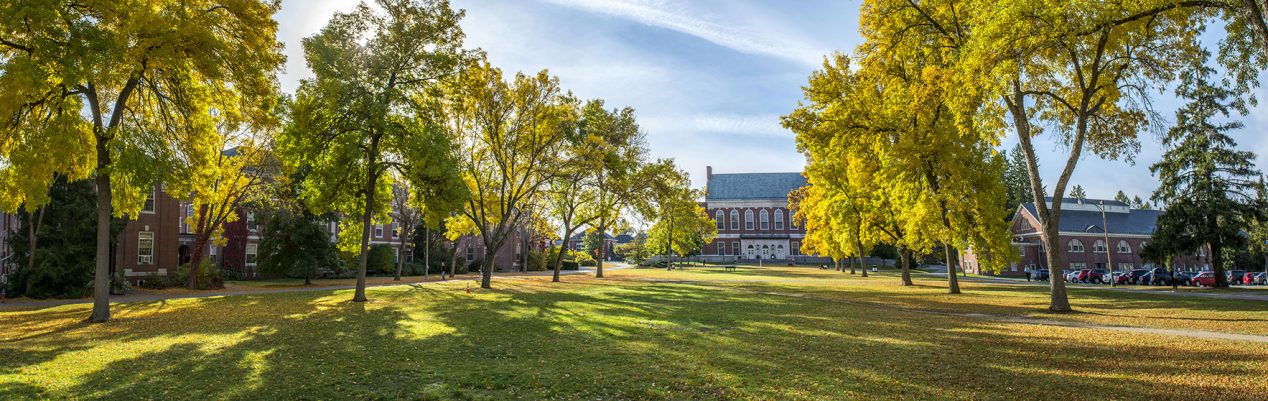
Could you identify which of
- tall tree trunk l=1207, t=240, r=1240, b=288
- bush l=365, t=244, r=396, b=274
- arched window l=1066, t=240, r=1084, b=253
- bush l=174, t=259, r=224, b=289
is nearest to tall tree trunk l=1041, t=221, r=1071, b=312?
tall tree trunk l=1207, t=240, r=1240, b=288

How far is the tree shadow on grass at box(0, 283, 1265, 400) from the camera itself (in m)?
7.23

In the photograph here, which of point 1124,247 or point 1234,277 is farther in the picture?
point 1124,247

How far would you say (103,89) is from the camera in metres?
17.0

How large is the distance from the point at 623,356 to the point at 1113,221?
7753 cm

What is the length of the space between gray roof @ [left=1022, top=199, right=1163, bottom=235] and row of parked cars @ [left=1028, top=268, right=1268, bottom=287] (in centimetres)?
1667

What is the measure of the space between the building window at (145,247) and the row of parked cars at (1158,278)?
58.6 metres

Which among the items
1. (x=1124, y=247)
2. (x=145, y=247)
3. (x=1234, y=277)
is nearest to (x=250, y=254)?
(x=145, y=247)

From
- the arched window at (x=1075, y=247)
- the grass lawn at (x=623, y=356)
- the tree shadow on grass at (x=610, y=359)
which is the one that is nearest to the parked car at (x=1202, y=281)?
the arched window at (x=1075, y=247)

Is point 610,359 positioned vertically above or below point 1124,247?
below

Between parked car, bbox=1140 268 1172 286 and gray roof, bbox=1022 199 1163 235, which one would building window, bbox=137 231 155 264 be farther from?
gray roof, bbox=1022 199 1163 235

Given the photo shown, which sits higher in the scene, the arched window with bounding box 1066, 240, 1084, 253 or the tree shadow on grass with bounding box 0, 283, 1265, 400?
the arched window with bounding box 1066, 240, 1084, 253

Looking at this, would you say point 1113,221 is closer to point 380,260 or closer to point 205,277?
point 380,260

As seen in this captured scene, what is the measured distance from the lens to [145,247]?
35000mm

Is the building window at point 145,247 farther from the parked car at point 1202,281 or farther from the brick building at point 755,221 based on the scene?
the brick building at point 755,221
